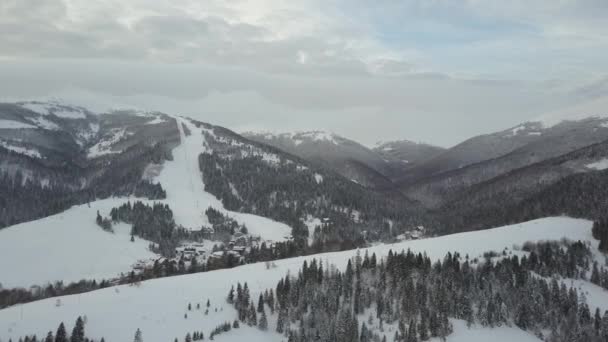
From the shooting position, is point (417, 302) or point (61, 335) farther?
point (417, 302)

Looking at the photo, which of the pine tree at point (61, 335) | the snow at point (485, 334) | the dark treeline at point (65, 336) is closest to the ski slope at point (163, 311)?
the snow at point (485, 334)

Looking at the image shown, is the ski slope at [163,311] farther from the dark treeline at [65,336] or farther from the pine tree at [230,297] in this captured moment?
the dark treeline at [65,336]

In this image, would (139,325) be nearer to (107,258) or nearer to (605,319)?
(107,258)

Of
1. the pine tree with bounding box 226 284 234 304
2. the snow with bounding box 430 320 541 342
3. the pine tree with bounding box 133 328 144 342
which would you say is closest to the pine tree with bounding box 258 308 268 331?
the pine tree with bounding box 226 284 234 304

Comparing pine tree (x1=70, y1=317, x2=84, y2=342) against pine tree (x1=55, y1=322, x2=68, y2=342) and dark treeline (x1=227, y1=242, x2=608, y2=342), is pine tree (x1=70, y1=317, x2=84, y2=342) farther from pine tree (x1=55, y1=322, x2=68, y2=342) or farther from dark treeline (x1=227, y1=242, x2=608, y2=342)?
dark treeline (x1=227, y1=242, x2=608, y2=342)

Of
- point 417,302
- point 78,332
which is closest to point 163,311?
point 78,332

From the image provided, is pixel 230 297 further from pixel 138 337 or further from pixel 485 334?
pixel 485 334
